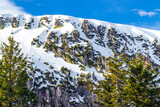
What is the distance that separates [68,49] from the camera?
106 meters

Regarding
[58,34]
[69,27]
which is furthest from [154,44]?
[58,34]

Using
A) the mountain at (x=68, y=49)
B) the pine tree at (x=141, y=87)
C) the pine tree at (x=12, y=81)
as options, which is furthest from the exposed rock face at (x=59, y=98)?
the pine tree at (x=141, y=87)

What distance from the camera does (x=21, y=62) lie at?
17891 millimetres

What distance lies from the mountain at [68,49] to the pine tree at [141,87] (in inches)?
1025

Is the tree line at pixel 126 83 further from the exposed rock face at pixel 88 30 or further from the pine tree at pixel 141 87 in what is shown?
the exposed rock face at pixel 88 30

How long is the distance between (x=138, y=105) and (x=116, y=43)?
128m

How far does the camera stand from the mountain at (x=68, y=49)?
6644 centimetres

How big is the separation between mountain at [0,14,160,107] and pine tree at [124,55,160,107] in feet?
85.4

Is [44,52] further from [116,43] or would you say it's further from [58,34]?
[116,43]

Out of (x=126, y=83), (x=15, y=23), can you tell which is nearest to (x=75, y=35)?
(x=15, y=23)

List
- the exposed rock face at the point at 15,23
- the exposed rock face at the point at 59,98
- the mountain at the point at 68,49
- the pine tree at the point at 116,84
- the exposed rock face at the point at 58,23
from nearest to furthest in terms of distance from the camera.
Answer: the pine tree at the point at 116,84 < the exposed rock face at the point at 59,98 < the mountain at the point at 68,49 < the exposed rock face at the point at 15,23 < the exposed rock face at the point at 58,23

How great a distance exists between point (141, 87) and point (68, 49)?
9255cm

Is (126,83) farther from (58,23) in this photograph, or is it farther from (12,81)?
(58,23)

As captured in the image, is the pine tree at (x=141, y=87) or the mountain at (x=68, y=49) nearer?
the pine tree at (x=141, y=87)
